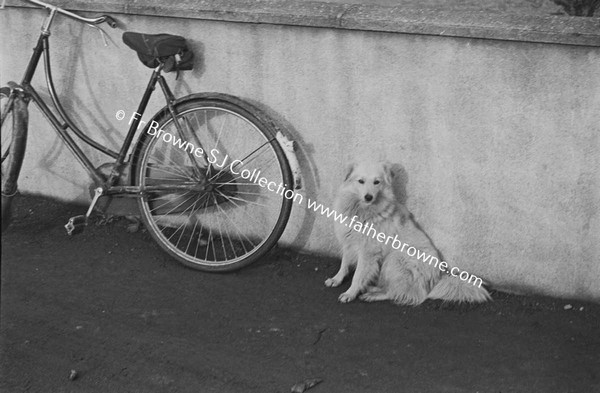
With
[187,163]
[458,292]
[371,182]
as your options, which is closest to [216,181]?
[187,163]

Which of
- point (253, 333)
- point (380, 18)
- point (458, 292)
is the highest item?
point (380, 18)

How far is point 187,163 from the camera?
527 cm

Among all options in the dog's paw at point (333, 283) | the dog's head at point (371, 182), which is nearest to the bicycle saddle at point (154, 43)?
the dog's head at point (371, 182)

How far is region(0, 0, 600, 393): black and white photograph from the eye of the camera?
13.5 ft

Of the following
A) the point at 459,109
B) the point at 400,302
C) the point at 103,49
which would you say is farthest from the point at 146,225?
the point at 459,109

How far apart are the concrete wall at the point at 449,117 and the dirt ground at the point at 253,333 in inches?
14.1

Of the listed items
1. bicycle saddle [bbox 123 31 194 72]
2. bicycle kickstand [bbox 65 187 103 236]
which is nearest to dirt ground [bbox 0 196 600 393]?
bicycle kickstand [bbox 65 187 103 236]

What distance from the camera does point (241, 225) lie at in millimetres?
5316

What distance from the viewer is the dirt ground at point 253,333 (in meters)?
3.90

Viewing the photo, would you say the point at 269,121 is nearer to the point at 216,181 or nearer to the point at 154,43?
the point at 216,181

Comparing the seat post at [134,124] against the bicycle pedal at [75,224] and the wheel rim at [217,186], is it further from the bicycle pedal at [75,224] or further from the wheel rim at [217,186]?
the bicycle pedal at [75,224]

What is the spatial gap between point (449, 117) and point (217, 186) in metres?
1.49

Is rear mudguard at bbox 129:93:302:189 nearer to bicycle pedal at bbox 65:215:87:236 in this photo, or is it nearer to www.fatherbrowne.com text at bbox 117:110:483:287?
www.fatherbrowne.com text at bbox 117:110:483:287

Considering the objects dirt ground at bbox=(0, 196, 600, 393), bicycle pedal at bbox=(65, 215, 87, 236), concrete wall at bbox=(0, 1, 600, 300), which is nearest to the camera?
dirt ground at bbox=(0, 196, 600, 393)
